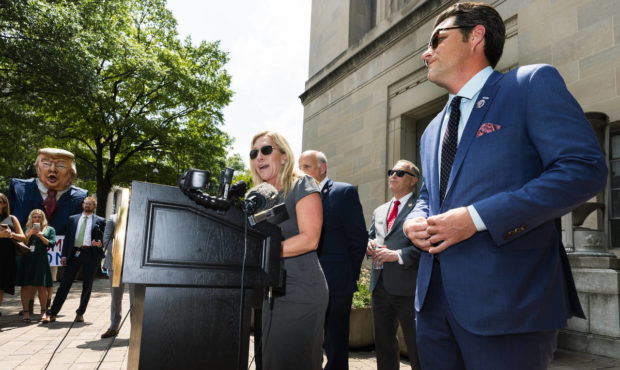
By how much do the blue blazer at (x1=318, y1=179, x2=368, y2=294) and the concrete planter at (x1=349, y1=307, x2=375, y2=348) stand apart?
1.72m

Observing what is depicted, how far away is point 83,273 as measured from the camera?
7863 mm

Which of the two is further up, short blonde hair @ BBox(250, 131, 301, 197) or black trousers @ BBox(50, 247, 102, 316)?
short blonde hair @ BBox(250, 131, 301, 197)

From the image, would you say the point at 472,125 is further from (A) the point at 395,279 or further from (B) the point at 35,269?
(B) the point at 35,269

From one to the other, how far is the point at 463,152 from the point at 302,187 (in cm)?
129

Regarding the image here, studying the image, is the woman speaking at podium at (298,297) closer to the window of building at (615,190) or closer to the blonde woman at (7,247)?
the window of building at (615,190)

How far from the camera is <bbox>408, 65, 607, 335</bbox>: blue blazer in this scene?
142 cm

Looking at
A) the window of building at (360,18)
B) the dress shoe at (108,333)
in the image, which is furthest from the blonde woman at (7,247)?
the window of building at (360,18)

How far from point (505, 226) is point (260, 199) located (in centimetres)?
119

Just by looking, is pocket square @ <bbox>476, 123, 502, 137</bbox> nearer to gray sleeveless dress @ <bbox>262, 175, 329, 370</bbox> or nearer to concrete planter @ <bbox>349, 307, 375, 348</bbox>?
gray sleeveless dress @ <bbox>262, 175, 329, 370</bbox>

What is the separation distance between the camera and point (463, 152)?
167 cm

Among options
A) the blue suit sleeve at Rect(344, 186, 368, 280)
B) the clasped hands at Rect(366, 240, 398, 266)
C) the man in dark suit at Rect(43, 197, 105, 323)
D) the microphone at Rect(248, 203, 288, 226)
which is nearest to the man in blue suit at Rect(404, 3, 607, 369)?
the microphone at Rect(248, 203, 288, 226)

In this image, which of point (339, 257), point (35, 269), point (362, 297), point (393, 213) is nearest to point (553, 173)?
Result: point (339, 257)

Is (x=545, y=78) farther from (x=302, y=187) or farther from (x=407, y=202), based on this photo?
(x=407, y=202)

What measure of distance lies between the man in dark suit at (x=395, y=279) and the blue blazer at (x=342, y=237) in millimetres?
182
